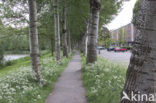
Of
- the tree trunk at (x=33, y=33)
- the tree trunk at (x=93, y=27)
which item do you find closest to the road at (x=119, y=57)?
the tree trunk at (x=93, y=27)

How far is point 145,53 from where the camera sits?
203 cm

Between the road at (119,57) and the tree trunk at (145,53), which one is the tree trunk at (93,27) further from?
the road at (119,57)

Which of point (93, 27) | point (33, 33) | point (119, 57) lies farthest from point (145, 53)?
point (119, 57)

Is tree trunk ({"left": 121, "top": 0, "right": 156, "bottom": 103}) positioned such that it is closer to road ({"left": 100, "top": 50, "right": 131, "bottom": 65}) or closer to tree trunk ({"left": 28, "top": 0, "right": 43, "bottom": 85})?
tree trunk ({"left": 28, "top": 0, "right": 43, "bottom": 85})

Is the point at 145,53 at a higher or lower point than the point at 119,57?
higher

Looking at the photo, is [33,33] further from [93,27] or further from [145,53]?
[145,53]

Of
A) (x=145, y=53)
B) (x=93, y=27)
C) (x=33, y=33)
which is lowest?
(x=145, y=53)

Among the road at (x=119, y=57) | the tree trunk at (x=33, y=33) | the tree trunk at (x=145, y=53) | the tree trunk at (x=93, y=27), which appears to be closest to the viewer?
the tree trunk at (x=145, y=53)

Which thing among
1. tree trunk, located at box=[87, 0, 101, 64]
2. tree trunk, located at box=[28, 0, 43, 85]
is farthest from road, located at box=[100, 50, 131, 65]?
tree trunk, located at box=[28, 0, 43, 85]

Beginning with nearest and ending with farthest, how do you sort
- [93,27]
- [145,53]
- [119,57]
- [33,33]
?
[145,53] < [33,33] < [93,27] < [119,57]

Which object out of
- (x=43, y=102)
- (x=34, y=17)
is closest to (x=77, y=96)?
(x=43, y=102)

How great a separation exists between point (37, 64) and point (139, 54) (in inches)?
182

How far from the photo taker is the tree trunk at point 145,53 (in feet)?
6.57

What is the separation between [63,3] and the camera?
1373 cm
